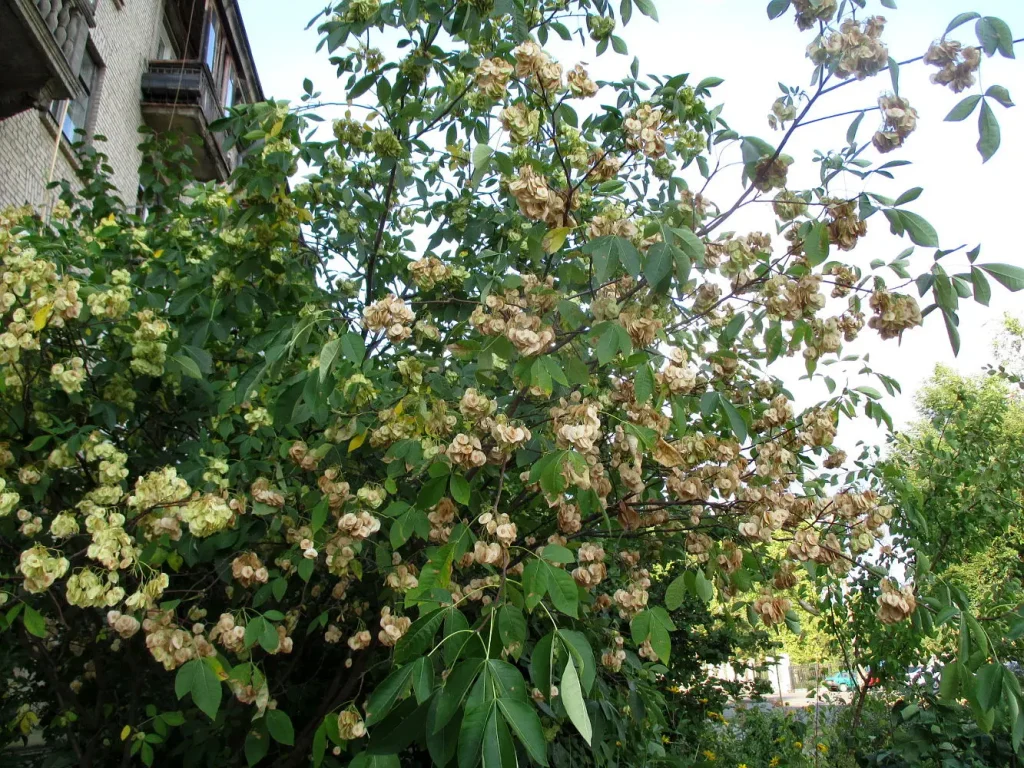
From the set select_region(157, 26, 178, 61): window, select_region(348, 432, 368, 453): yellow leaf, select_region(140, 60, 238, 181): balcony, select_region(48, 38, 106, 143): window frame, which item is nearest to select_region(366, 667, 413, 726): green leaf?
select_region(348, 432, 368, 453): yellow leaf

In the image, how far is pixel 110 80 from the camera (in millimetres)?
10719

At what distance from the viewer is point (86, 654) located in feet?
13.3

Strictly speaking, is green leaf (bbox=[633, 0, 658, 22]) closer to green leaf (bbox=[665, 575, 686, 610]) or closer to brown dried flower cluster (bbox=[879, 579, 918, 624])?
green leaf (bbox=[665, 575, 686, 610])

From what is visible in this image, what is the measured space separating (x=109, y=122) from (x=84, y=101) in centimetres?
53

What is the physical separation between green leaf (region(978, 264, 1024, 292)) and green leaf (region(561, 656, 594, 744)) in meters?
1.50

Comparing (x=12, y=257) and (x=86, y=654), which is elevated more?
(x=12, y=257)

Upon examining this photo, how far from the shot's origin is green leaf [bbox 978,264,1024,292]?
2008 millimetres

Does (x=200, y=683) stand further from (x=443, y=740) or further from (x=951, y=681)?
(x=951, y=681)

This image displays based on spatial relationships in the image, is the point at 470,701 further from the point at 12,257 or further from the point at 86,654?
the point at 86,654

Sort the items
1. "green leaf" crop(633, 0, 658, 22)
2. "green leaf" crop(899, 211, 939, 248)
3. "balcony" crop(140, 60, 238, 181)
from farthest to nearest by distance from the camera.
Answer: "balcony" crop(140, 60, 238, 181)
"green leaf" crop(633, 0, 658, 22)
"green leaf" crop(899, 211, 939, 248)

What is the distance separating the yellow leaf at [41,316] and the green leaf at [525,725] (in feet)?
7.08

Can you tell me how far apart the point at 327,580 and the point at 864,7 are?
3.08 m

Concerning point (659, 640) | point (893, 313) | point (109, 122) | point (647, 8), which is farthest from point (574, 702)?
point (109, 122)

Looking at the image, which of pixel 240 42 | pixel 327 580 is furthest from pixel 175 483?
pixel 240 42
